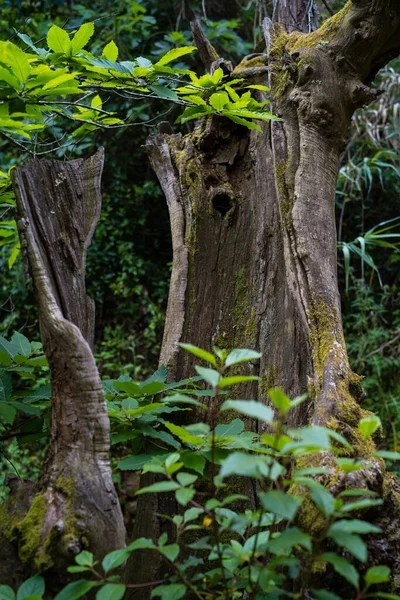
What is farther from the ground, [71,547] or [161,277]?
[161,277]

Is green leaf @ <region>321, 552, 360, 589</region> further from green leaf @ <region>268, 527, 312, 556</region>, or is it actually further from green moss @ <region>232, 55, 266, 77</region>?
green moss @ <region>232, 55, 266, 77</region>

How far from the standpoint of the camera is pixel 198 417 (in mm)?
2236

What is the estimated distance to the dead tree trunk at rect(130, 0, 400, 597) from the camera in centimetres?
217

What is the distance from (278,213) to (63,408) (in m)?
1.31

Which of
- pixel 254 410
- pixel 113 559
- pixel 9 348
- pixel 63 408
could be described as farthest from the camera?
pixel 9 348

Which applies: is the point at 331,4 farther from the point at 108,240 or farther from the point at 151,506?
the point at 151,506

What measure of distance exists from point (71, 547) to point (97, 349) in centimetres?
427

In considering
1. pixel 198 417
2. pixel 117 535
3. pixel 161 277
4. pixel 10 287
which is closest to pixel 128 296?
pixel 161 277

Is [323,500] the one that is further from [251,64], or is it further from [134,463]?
[251,64]

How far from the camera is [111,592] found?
108 centimetres

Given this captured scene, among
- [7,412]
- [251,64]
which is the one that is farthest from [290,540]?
[251,64]

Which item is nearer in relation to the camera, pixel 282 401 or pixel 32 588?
pixel 282 401

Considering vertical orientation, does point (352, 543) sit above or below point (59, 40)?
below

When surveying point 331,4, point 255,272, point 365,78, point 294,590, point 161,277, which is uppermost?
point 331,4
